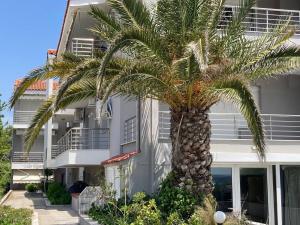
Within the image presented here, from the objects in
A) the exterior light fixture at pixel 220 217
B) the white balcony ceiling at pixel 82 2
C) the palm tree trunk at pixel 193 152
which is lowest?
the exterior light fixture at pixel 220 217

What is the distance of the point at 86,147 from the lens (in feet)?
94.2

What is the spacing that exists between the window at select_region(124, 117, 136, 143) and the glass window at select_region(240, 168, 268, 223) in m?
4.65

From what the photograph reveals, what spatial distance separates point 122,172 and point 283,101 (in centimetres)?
803

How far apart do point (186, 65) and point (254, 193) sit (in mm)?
7541

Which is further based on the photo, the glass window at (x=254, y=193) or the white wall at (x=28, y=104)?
the white wall at (x=28, y=104)

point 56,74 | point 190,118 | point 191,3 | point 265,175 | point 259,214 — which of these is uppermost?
point 191,3

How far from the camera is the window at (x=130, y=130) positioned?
20.2 metres

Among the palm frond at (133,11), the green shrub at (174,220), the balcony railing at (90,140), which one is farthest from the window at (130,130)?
the green shrub at (174,220)

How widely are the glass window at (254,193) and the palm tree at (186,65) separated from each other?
13.9 ft

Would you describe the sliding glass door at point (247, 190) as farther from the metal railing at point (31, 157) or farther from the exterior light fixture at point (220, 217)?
the metal railing at point (31, 157)

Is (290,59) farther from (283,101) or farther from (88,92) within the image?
(283,101)

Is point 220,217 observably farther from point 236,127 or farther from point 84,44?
point 84,44

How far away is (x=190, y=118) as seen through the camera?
14555mm

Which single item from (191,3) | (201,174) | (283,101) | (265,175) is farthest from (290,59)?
(283,101)
